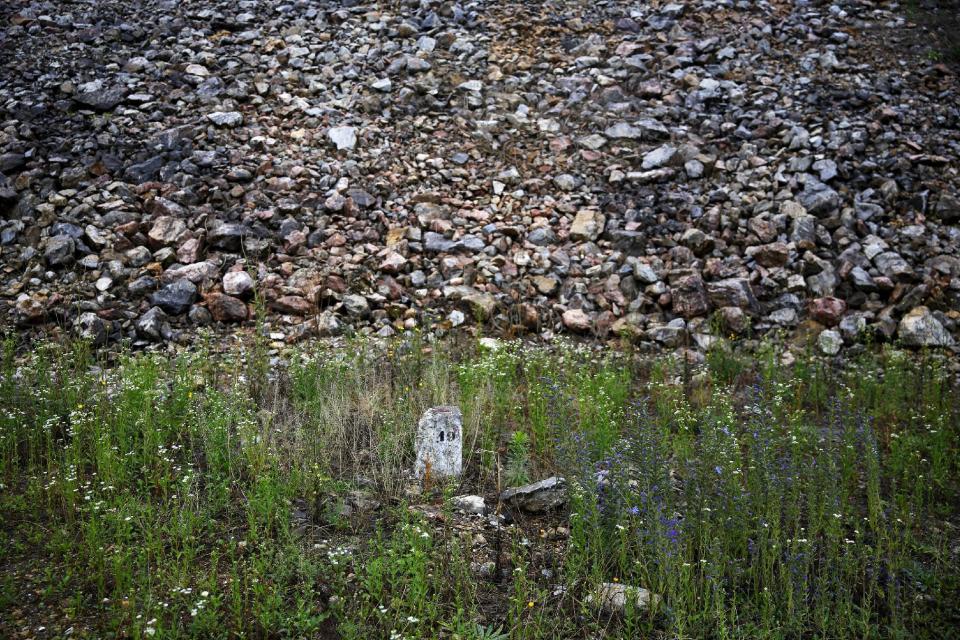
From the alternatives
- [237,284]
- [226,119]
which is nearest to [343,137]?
[226,119]

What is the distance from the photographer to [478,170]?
8.21 meters

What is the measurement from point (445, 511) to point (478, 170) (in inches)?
216

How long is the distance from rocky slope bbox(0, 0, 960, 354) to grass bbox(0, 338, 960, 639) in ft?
4.36

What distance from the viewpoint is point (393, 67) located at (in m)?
9.42

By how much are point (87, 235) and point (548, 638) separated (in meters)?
6.37

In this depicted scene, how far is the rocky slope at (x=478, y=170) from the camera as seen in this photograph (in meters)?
6.60

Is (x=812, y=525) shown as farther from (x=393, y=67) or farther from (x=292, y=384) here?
(x=393, y=67)

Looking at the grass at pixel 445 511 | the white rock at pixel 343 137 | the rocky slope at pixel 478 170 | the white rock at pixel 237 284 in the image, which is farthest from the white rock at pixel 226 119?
the grass at pixel 445 511

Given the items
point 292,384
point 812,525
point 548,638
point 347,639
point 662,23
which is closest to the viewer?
point 347,639

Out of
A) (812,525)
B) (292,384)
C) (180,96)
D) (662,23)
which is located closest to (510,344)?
(292,384)

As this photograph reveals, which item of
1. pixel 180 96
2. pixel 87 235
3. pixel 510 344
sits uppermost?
pixel 180 96

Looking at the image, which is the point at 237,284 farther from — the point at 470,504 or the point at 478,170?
the point at 470,504

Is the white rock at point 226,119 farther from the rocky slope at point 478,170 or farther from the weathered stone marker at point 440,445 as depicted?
the weathered stone marker at point 440,445

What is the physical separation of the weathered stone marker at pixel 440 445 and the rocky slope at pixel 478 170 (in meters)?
2.34
